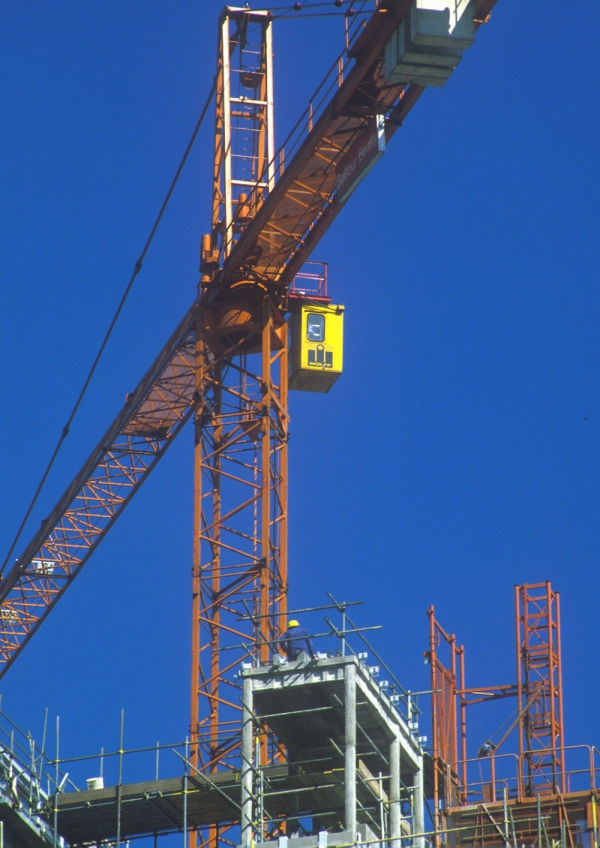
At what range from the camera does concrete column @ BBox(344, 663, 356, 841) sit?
46250 mm

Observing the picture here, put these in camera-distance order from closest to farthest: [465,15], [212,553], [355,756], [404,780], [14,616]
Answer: [355,756]
[404,780]
[465,15]
[212,553]
[14,616]

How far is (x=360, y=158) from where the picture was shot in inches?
2426

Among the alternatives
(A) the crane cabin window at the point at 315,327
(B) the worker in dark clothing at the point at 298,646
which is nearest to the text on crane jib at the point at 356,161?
(A) the crane cabin window at the point at 315,327

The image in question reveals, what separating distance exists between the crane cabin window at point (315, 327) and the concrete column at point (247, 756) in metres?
21.5

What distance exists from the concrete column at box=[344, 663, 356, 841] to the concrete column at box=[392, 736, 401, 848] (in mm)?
1028

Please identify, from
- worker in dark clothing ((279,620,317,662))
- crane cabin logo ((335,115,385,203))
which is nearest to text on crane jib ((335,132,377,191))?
crane cabin logo ((335,115,385,203))

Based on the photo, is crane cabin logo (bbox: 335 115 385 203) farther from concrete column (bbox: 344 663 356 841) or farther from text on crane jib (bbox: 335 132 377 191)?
concrete column (bbox: 344 663 356 841)

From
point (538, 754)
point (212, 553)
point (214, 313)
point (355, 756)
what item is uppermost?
point (214, 313)

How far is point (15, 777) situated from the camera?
5253 centimetres

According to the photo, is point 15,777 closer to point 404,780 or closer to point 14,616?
point 404,780

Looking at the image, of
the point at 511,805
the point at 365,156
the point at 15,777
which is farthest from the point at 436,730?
the point at 365,156

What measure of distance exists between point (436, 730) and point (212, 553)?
456 inches

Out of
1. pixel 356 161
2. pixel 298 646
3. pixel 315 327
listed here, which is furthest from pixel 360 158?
pixel 298 646

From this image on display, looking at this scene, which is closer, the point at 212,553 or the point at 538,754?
the point at 538,754
